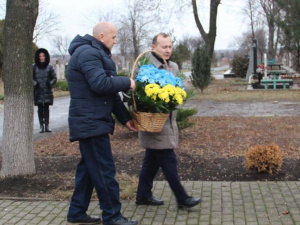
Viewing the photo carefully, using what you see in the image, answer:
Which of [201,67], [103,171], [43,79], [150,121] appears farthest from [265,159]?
[201,67]

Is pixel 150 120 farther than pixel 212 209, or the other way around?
pixel 212 209

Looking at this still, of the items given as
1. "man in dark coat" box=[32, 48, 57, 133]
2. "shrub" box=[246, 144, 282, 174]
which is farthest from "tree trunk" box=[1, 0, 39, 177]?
"man in dark coat" box=[32, 48, 57, 133]

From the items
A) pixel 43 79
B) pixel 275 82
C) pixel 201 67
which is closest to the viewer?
pixel 43 79

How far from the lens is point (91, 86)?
4121mm

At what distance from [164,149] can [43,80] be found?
6637 mm

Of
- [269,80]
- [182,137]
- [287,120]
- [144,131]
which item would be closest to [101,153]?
[144,131]

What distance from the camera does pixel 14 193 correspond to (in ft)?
18.5

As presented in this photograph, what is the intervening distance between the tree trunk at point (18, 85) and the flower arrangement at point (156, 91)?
6.60 ft

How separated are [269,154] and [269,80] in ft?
62.6

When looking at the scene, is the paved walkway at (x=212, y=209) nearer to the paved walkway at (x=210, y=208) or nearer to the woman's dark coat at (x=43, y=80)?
the paved walkway at (x=210, y=208)

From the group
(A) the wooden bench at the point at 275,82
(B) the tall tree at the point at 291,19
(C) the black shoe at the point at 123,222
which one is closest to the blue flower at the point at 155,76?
(C) the black shoe at the point at 123,222

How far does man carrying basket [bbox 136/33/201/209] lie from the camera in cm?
472

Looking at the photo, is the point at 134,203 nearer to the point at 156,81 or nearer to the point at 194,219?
the point at 194,219

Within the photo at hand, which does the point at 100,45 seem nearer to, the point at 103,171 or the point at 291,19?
the point at 103,171
